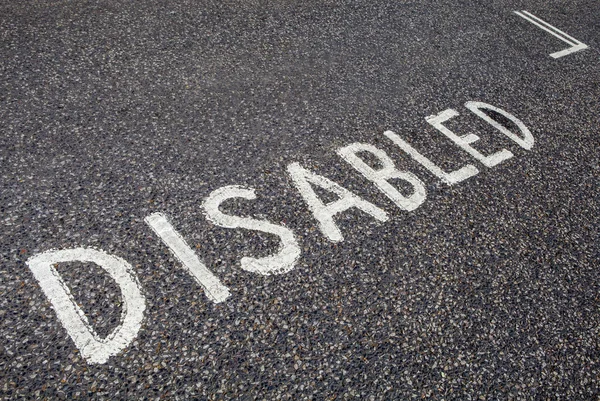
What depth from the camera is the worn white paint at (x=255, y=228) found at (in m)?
2.89

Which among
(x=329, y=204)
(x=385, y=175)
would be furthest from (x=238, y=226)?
(x=385, y=175)

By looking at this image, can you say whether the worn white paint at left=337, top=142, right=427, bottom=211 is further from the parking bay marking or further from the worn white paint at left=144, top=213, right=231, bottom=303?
the worn white paint at left=144, top=213, right=231, bottom=303

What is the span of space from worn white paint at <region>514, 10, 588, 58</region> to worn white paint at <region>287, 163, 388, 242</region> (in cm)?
325

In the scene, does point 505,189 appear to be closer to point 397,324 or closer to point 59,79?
point 397,324

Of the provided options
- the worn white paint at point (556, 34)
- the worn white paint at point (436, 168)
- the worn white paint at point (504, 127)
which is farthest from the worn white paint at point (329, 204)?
the worn white paint at point (556, 34)

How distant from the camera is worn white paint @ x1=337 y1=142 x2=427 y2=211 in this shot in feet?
11.3

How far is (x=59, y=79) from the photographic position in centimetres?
386

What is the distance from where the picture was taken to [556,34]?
227 inches

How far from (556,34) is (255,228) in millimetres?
4489

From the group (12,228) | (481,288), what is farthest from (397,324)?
(12,228)

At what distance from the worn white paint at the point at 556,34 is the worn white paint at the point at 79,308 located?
4.69m

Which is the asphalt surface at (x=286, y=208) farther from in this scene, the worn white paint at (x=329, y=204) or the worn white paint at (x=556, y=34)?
the worn white paint at (x=556, y=34)

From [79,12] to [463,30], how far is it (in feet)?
12.0

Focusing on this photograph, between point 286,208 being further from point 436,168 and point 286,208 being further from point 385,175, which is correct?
point 436,168
